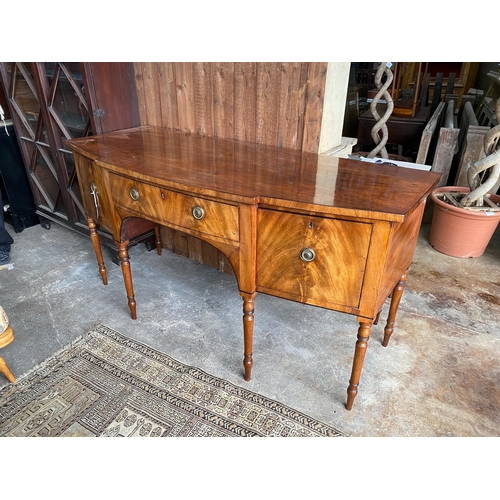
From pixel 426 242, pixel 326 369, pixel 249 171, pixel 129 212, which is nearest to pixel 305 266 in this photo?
pixel 249 171

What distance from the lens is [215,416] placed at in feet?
4.93

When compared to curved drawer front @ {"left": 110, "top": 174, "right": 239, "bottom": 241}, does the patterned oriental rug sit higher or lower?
lower

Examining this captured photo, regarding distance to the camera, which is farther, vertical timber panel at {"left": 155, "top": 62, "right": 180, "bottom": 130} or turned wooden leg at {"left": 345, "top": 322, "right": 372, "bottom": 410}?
vertical timber panel at {"left": 155, "top": 62, "right": 180, "bottom": 130}

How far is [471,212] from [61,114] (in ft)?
8.91

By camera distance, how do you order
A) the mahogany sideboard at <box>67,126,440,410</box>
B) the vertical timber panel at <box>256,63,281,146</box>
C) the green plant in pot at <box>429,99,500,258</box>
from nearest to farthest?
the mahogany sideboard at <box>67,126,440,410</box> → the vertical timber panel at <box>256,63,281,146</box> → the green plant in pot at <box>429,99,500,258</box>

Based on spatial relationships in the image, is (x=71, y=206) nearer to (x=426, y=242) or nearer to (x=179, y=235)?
(x=179, y=235)

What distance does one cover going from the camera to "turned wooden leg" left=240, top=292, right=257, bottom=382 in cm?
144

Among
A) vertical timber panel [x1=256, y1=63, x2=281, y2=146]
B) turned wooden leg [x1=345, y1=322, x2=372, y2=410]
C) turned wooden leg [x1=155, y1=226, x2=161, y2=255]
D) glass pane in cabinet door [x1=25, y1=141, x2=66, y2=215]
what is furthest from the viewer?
glass pane in cabinet door [x1=25, y1=141, x2=66, y2=215]

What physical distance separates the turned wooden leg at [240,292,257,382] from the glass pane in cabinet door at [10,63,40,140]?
2096 millimetres

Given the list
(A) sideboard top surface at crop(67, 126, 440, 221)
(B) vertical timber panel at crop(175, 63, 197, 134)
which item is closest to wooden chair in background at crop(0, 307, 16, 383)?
(A) sideboard top surface at crop(67, 126, 440, 221)

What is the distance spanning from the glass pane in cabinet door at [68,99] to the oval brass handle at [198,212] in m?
1.28

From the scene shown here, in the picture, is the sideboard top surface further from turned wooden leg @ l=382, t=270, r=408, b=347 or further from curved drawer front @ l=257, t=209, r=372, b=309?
turned wooden leg @ l=382, t=270, r=408, b=347

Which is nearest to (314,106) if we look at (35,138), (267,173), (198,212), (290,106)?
(290,106)

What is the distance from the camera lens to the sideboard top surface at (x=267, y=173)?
1.19 m
